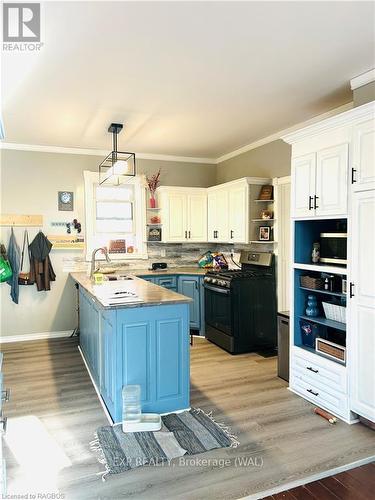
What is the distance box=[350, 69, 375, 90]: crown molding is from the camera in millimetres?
2990

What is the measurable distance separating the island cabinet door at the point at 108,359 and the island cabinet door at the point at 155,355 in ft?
0.13

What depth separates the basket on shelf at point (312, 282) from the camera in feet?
11.0

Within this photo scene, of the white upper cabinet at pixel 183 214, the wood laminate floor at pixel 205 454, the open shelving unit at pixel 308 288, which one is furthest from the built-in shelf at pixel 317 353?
the white upper cabinet at pixel 183 214

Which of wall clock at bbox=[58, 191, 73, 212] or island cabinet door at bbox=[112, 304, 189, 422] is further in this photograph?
wall clock at bbox=[58, 191, 73, 212]

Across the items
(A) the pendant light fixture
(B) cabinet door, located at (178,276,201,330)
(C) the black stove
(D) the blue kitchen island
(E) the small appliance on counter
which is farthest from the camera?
(E) the small appliance on counter

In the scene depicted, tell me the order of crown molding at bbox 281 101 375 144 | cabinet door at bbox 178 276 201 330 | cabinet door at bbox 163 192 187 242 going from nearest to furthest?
crown molding at bbox 281 101 375 144
cabinet door at bbox 178 276 201 330
cabinet door at bbox 163 192 187 242

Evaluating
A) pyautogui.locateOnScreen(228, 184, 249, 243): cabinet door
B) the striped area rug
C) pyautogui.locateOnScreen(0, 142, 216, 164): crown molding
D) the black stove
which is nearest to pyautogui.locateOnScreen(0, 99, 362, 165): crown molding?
pyautogui.locateOnScreen(0, 142, 216, 164): crown molding

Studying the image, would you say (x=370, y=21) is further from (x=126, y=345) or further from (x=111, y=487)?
(x=111, y=487)

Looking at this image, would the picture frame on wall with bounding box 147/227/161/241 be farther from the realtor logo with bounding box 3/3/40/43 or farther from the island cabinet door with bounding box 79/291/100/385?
the realtor logo with bounding box 3/3/40/43

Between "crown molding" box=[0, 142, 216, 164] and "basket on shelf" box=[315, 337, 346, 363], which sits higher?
"crown molding" box=[0, 142, 216, 164]

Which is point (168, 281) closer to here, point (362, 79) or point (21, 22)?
point (362, 79)

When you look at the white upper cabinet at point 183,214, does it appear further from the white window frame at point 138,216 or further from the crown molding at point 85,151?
the crown molding at point 85,151

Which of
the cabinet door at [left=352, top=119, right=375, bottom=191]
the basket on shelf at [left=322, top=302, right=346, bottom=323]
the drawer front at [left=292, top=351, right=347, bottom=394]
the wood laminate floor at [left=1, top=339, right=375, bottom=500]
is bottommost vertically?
the wood laminate floor at [left=1, top=339, right=375, bottom=500]

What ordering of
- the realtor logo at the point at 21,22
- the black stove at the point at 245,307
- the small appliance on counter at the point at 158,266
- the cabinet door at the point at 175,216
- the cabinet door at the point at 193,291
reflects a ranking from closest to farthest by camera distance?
the realtor logo at the point at 21,22
the black stove at the point at 245,307
the cabinet door at the point at 193,291
the cabinet door at the point at 175,216
the small appliance on counter at the point at 158,266
